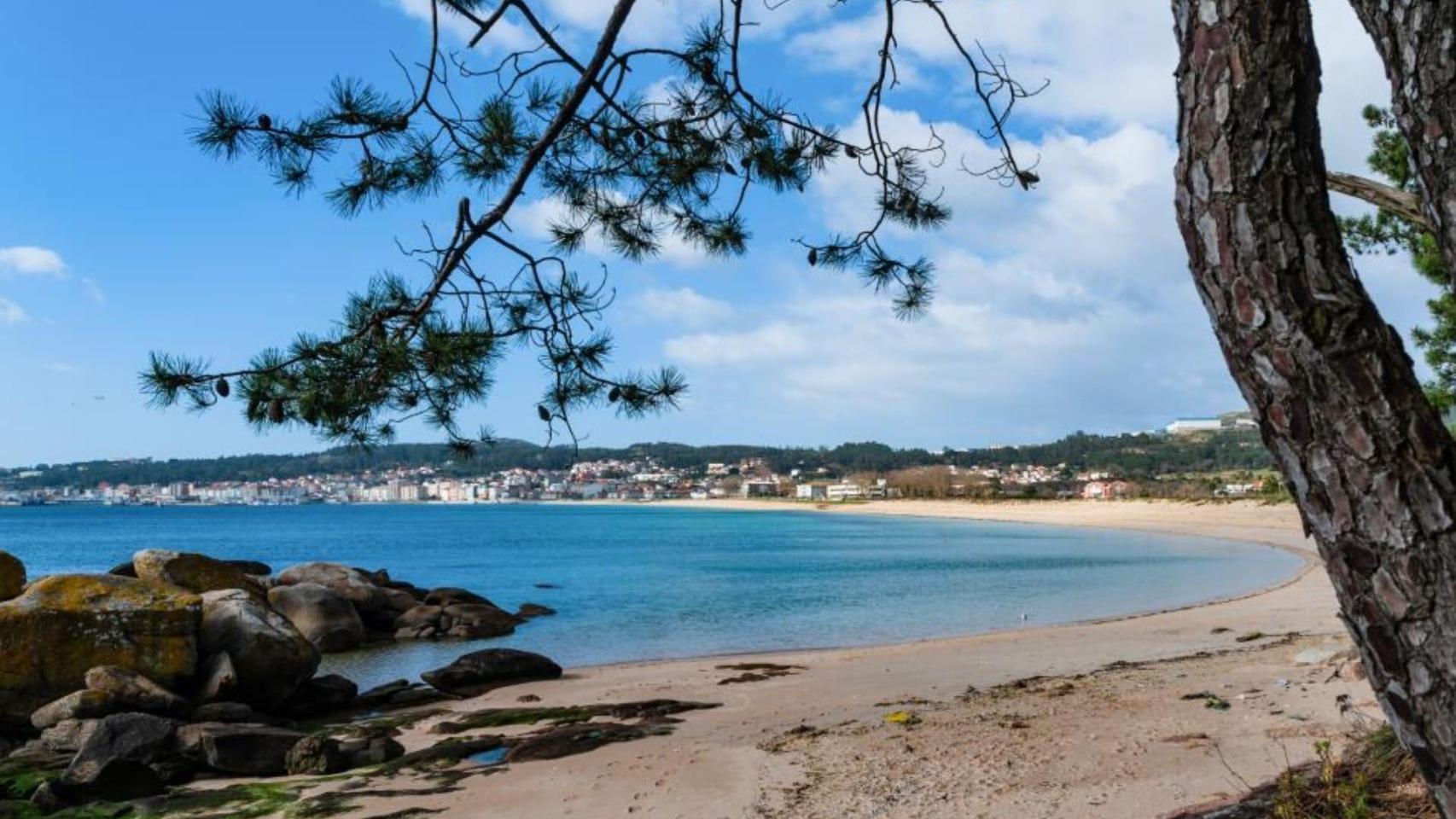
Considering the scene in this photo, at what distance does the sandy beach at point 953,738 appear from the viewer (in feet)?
18.3

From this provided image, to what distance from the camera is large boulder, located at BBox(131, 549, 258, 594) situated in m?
13.9

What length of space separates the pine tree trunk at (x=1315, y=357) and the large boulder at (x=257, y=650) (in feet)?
35.8

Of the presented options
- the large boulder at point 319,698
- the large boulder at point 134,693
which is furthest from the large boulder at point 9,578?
the large boulder at point 319,698

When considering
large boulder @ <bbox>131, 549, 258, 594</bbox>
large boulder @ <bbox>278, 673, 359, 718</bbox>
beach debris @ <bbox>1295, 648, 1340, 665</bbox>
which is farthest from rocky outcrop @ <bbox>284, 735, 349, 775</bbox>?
beach debris @ <bbox>1295, 648, 1340, 665</bbox>

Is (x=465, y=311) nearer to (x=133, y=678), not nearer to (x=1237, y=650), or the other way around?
(x=133, y=678)

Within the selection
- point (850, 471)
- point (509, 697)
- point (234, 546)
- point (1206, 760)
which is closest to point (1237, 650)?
point (1206, 760)

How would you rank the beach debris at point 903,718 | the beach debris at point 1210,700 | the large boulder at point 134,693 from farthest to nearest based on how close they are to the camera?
the large boulder at point 134,693 → the beach debris at point 903,718 → the beach debris at point 1210,700

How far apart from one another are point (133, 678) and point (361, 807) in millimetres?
4562

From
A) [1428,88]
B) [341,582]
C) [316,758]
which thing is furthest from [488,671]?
[1428,88]

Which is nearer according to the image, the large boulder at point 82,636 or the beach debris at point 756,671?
the large boulder at point 82,636

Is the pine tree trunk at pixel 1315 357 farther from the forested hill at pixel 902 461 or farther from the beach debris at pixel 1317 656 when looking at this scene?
the forested hill at pixel 902 461

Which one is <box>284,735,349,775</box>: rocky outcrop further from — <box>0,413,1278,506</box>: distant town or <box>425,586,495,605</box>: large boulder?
<box>0,413,1278,506</box>: distant town

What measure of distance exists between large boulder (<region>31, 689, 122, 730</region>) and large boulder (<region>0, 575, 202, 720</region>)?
493 mm

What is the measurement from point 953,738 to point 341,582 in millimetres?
15957
